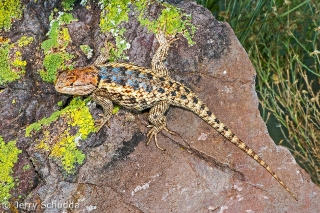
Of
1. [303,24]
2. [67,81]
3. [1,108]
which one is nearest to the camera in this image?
[67,81]

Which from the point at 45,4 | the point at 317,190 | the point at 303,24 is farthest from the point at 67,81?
the point at 303,24

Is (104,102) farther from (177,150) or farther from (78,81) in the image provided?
(177,150)

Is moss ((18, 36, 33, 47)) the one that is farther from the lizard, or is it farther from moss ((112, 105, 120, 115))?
moss ((112, 105, 120, 115))

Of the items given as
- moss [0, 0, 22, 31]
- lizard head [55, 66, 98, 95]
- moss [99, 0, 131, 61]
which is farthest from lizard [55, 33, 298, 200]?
moss [0, 0, 22, 31]

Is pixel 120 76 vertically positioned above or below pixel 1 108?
above

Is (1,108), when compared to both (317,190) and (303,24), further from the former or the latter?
(303,24)

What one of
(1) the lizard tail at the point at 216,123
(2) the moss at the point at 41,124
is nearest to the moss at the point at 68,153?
(2) the moss at the point at 41,124
